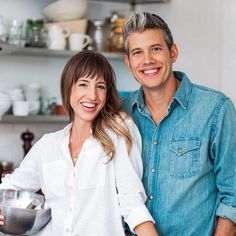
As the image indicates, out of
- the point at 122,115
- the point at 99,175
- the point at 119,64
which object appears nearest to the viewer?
the point at 99,175

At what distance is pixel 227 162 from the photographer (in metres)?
1.79

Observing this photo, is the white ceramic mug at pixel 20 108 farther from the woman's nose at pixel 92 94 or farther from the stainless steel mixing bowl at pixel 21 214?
the woman's nose at pixel 92 94

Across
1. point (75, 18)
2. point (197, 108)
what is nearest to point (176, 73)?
point (197, 108)

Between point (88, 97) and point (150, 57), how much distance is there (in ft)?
0.81

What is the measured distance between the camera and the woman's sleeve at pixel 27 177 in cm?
195

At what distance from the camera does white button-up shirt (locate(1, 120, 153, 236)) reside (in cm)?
169

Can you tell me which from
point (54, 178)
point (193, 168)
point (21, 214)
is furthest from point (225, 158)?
point (21, 214)

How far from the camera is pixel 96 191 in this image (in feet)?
5.64

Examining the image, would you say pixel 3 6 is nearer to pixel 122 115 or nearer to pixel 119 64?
pixel 119 64

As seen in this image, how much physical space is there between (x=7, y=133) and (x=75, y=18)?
0.80 metres

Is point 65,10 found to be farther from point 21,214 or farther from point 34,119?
point 21,214

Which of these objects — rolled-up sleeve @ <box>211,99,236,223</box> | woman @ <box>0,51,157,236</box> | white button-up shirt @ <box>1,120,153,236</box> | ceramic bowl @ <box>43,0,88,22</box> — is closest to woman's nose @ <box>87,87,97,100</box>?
woman @ <box>0,51,157,236</box>

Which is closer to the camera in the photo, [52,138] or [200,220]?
[200,220]

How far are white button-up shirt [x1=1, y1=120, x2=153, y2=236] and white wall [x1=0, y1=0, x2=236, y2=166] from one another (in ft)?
4.53
